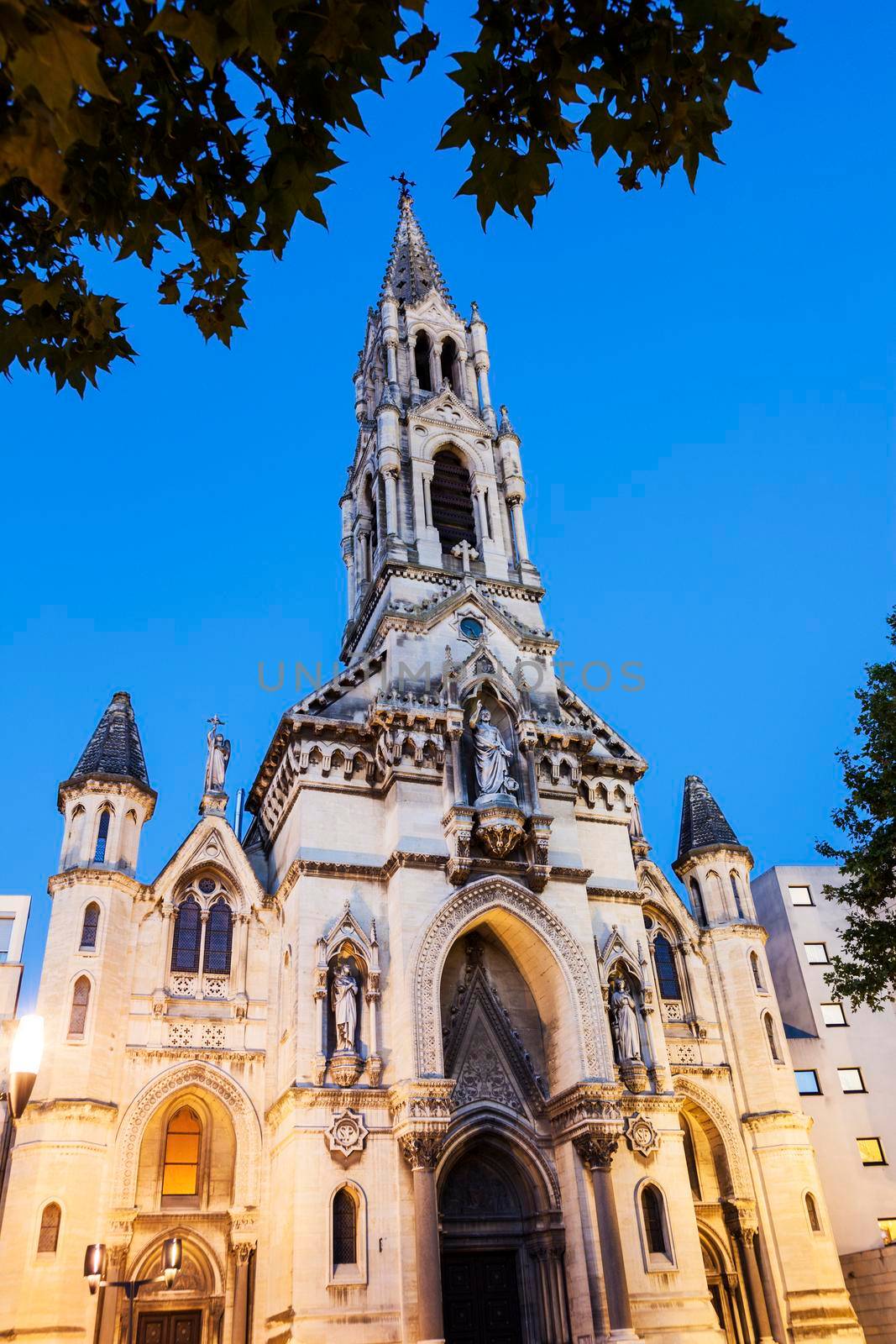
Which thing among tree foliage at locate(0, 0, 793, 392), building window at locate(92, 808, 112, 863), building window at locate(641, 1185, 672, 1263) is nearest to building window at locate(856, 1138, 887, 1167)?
building window at locate(641, 1185, 672, 1263)

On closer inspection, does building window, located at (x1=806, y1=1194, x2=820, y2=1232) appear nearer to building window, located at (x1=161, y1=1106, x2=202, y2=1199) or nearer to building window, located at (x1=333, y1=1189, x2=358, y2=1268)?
building window, located at (x1=333, y1=1189, x2=358, y2=1268)

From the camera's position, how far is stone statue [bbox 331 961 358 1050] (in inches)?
993

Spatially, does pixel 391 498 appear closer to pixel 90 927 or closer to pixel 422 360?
pixel 422 360

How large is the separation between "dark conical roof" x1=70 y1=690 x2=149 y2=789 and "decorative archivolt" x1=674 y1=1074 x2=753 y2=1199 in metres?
18.2

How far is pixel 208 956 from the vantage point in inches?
1126

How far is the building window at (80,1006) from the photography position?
25.8 m

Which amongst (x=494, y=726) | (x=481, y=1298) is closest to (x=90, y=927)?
(x=494, y=726)

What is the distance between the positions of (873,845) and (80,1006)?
19067mm

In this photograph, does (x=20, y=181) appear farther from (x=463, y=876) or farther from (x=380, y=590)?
(x=380, y=590)

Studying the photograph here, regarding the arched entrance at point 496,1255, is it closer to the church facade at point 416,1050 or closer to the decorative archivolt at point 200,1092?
the church facade at point 416,1050

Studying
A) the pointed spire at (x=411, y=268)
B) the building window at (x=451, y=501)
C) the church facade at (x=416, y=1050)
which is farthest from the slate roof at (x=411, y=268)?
the church facade at (x=416, y=1050)

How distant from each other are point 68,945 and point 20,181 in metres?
22.8

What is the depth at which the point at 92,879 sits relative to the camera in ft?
90.1

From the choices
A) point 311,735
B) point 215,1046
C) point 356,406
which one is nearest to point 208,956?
point 215,1046
